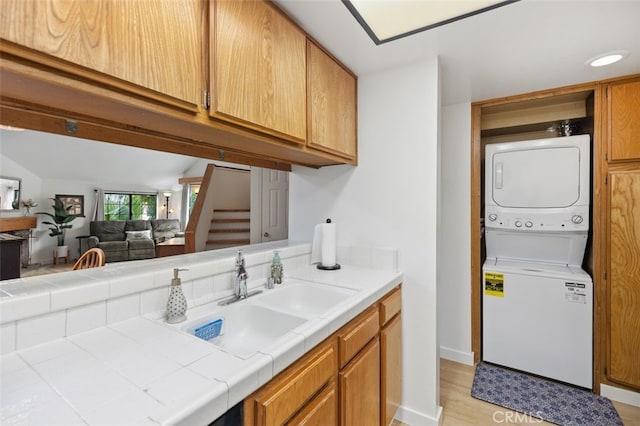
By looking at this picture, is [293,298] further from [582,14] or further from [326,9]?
[582,14]

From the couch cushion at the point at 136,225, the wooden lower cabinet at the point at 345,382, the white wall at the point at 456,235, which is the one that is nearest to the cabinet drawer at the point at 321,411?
the wooden lower cabinet at the point at 345,382

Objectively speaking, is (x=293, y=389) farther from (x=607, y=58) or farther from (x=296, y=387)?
(x=607, y=58)

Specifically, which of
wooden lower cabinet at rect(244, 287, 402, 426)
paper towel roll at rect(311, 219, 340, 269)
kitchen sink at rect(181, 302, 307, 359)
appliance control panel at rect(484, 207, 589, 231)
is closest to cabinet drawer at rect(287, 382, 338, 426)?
wooden lower cabinet at rect(244, 287, 402, 426)

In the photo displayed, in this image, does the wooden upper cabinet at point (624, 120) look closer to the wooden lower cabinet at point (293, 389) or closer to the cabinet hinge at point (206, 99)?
the wooden lower cabinet at point (293, 389)

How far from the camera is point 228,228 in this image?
3.76 meters

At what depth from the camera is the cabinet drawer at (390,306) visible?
1.51 m

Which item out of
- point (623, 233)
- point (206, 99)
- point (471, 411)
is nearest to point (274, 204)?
point (206, 99)

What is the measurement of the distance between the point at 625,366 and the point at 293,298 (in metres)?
2.33

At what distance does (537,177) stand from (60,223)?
5059mm

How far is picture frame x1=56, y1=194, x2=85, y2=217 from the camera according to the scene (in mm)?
3898

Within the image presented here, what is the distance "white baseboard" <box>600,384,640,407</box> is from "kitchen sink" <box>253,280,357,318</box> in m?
2.08

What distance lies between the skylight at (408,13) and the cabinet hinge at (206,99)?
72 cm

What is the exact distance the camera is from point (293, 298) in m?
1.55

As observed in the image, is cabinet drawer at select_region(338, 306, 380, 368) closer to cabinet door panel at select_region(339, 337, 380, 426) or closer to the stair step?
cabinet door panel at select_region(339, 337, 380, 426)
